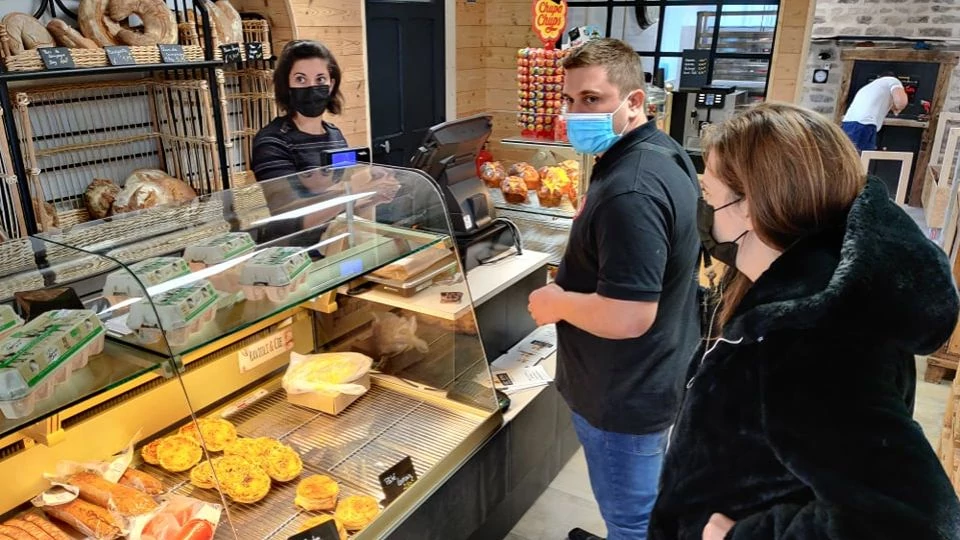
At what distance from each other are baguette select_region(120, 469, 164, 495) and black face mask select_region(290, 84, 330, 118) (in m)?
1.50

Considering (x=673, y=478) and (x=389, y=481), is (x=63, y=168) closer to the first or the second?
(x=389, y=481)

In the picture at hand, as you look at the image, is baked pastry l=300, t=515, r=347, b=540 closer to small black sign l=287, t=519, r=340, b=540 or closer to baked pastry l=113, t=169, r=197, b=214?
small black sign l=287, t=519, r=340, b=540

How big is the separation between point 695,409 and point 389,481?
2.88 ft

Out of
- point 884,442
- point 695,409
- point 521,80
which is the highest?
point 521,80

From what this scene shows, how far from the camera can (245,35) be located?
402 centimetres

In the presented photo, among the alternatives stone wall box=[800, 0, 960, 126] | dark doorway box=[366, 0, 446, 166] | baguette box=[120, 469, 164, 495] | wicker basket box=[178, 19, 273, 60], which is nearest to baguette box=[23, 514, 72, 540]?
baguette box=[120, 469, 164, 495]

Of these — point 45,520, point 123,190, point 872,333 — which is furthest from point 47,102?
point 872,333

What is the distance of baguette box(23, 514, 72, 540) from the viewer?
1.48 m

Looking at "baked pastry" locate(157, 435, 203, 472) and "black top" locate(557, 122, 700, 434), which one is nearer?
"black top" locate(557, 122, 700, 434)

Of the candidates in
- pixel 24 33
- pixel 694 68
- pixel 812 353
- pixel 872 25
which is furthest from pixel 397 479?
pixel 872 25

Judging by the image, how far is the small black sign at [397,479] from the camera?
5.75 ft

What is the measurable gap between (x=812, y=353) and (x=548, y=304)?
923mm

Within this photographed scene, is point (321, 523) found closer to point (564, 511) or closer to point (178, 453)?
point (178, 453)

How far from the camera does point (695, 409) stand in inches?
47.9
